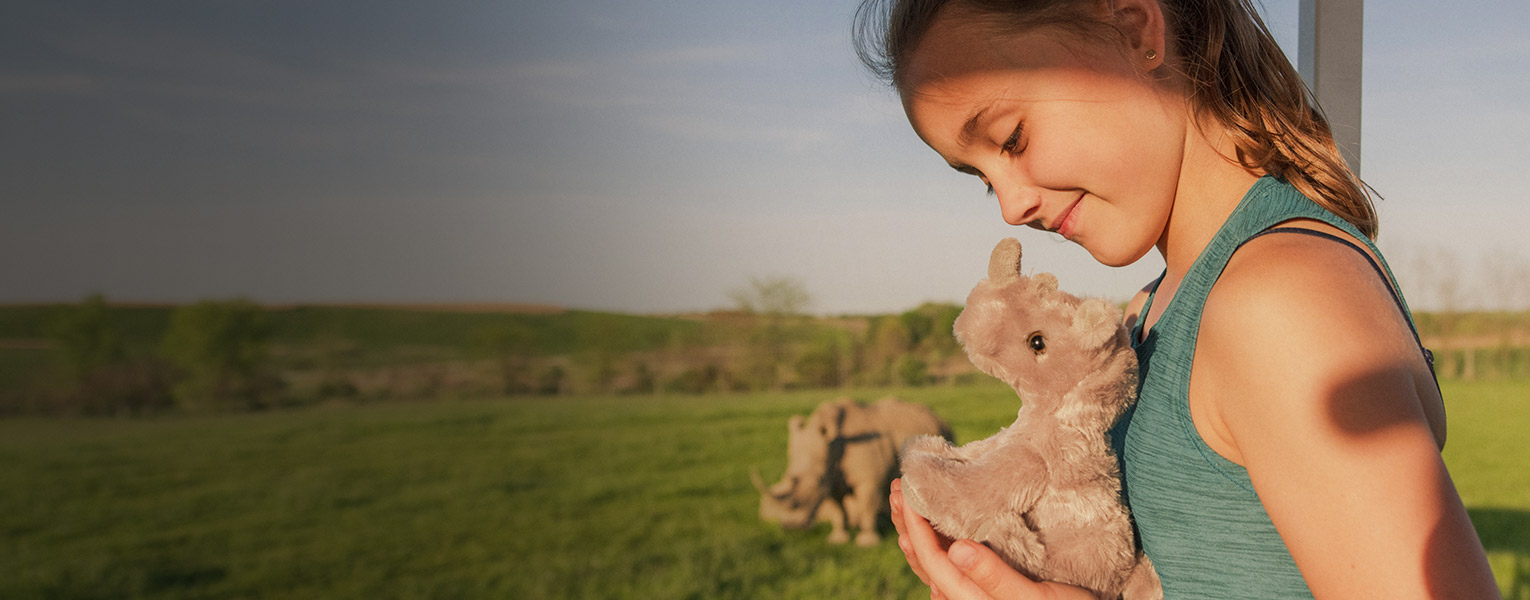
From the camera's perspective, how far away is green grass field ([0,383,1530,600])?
6.70ft

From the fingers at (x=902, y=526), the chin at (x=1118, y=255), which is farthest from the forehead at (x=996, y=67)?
the fingers at (x=902, y=526)

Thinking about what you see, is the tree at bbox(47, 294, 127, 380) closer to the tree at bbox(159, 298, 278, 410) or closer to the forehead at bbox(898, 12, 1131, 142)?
the tree at bbox(159, 298, 278, 410)

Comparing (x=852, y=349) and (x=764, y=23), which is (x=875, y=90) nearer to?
(x=764, y=23)

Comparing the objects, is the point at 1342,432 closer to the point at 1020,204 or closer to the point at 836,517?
the point at 1020,204

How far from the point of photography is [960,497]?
51cm

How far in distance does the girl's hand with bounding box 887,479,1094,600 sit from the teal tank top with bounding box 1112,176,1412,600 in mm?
66

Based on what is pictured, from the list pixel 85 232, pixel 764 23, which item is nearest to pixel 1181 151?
pixel 85 232

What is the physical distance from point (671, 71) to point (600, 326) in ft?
3.91

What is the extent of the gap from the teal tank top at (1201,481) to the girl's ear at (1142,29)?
0.37ft

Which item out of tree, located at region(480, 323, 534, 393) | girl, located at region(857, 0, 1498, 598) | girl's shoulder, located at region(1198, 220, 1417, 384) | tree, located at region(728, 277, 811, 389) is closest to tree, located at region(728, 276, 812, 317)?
tree, located at region(728, 277, 811, 389)

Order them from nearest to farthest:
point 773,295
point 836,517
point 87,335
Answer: point 87,335 → point 836,517 → point 773,295

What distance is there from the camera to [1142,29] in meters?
0.56

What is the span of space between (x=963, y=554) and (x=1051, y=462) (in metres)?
0.08

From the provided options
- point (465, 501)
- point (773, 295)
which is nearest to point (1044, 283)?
point (465, 501)
